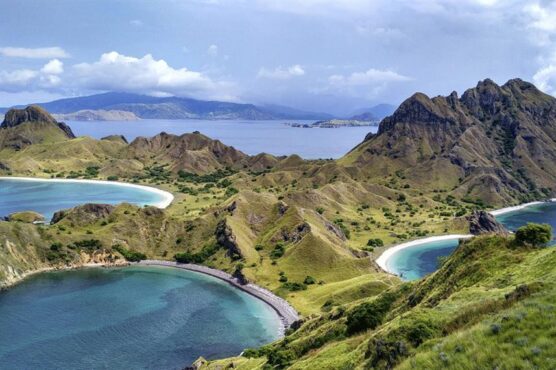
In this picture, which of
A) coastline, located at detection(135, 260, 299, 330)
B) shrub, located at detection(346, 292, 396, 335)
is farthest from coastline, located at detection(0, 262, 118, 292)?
shrub, located at detection(346, 292, 396, 335)

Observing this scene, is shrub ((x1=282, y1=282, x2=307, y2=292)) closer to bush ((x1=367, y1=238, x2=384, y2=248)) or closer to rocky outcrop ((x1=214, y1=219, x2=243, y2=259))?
rocky outcrop ((x1=214, y1=219, x2=243, y2=259))

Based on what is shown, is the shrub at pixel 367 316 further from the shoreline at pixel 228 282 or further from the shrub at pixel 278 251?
the shrub at pixel 278 251

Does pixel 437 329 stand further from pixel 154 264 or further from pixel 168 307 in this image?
pixel 154 264

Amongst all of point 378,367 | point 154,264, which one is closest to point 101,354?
point 154,264

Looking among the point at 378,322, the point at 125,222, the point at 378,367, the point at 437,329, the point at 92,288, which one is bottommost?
the point at 92,288

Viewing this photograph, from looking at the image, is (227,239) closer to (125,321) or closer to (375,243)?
(125,321)

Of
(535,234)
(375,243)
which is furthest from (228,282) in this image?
(535,234)

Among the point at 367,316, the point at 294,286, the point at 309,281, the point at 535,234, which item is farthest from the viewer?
the point at 309,281
